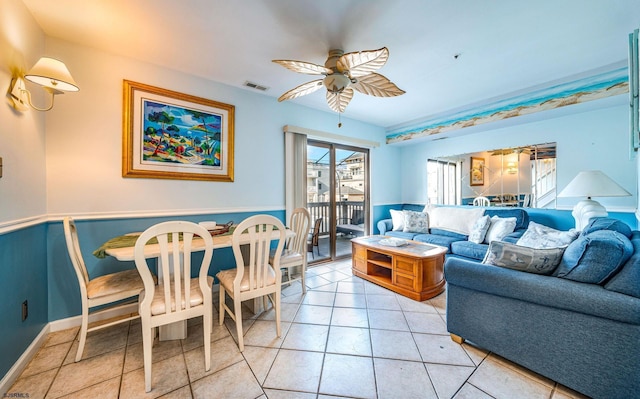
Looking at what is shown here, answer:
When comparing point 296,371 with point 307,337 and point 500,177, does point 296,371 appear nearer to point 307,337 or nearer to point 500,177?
point 307,337

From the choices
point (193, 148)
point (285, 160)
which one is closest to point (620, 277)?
point (285, 160)

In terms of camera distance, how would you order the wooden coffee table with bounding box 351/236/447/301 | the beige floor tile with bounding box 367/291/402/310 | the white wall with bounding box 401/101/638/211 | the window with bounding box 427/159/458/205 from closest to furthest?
the beige floor tile with bounding box 367/291/402/310 → the wooden coffee table with bounding box 351/236/447/301 → the white wall with bounding box 401/101/638/211 → the window with bounding box 427/159/458/205

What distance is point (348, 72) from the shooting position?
6.84ft

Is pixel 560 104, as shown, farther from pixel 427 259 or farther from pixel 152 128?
pixel 152 128

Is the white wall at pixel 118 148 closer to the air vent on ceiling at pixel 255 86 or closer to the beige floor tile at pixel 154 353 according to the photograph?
the air vent on ceiling at pixel 255 86

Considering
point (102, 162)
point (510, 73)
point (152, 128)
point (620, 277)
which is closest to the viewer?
point (620, 277)

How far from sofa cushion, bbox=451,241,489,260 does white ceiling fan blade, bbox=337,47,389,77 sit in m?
2.71

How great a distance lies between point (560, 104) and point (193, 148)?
15.0 ft

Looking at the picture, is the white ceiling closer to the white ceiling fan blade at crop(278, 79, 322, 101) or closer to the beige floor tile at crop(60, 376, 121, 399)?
the white ceiling fan blade at crop(278, 79, 322, 101)

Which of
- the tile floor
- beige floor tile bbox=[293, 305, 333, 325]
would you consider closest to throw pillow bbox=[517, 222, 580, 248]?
the tile floor

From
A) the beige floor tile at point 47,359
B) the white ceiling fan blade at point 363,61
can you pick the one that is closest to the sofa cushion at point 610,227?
the white ceiling fan blade at point 363,61

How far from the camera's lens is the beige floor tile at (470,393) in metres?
1.39

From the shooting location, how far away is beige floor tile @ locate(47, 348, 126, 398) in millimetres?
1466

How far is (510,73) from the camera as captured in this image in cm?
269
